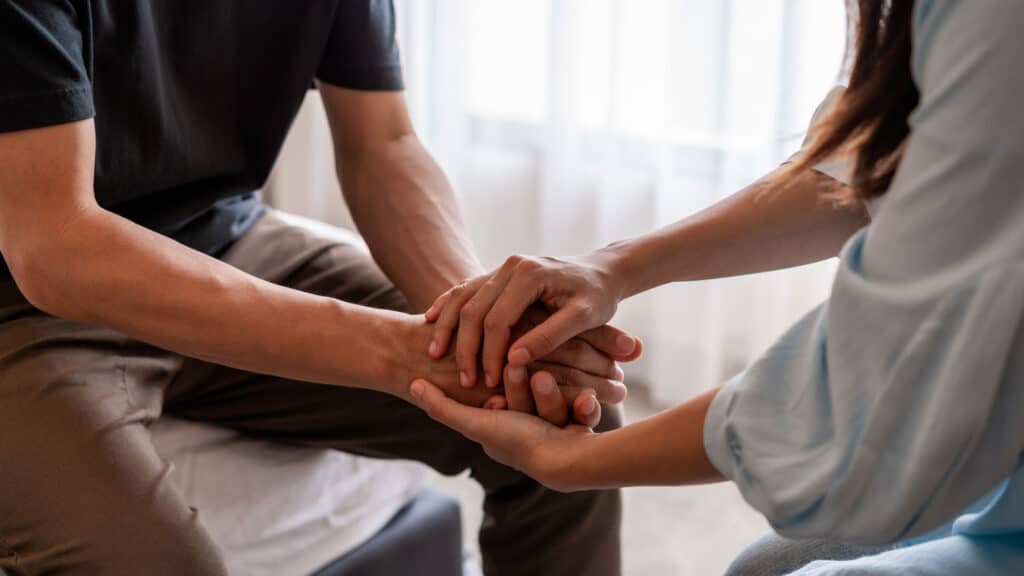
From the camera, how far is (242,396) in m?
1.55

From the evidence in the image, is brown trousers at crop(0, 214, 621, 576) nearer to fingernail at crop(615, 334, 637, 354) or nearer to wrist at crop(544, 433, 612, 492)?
fingernail at crop(615, 334, 637, 354)

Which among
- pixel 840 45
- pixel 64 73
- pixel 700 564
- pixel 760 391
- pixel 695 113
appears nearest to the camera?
pixel 760 391

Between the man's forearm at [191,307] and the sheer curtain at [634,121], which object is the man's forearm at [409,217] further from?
the sheer curtain at [634,121]

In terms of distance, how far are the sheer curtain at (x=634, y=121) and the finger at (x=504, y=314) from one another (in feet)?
4.29

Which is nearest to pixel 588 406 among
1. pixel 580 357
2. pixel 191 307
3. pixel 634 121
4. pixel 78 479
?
pixel 580 357

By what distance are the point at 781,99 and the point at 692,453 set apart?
1676 mm

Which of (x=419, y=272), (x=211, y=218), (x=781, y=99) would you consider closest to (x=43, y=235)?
(x=211, y=218)

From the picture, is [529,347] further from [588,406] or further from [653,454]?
[653,454]

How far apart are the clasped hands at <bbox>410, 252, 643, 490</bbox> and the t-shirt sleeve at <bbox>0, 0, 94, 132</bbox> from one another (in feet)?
A: 1.46

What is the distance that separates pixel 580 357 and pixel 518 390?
4.4 inches

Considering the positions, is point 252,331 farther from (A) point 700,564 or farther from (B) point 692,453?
(A) point 700,564

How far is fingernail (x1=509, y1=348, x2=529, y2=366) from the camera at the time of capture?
1276 mm

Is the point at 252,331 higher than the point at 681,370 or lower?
higher

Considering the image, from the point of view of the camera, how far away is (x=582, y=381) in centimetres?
135
